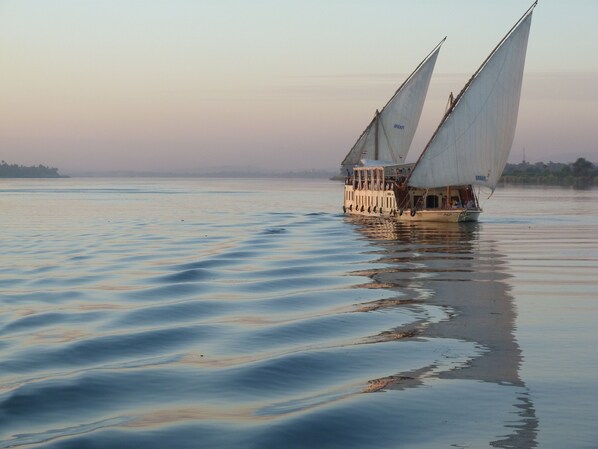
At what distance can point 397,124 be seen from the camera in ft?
290

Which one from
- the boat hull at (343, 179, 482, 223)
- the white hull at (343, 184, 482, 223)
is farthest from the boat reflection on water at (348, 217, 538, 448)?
the boat hull at (343, 179, 482, 223)

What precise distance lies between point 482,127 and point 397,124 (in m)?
29.2

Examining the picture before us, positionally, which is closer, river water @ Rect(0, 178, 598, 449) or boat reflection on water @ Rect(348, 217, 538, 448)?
river water @ Rect(0, 178, 598, 449)

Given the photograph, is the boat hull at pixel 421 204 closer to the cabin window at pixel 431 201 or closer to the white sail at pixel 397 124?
the cabin window at pixel 431 201

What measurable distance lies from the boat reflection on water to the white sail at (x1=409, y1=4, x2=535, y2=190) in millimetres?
8446

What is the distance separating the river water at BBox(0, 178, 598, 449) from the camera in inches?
468

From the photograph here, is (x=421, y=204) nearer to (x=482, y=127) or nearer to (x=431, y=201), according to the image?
(x=431, y=201)

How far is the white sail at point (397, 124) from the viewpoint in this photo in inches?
3369

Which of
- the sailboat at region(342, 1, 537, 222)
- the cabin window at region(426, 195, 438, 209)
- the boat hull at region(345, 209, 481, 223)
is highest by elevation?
the sailboat at region(342, 1, 537, 222)

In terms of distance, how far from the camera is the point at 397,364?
15.7m

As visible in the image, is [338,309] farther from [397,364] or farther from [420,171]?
[420,171]

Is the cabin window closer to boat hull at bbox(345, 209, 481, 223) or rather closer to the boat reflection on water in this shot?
boat hull at bbox(345, 209, 481, 223)

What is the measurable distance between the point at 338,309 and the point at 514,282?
795 cm

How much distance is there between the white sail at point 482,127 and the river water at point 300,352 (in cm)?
2389
